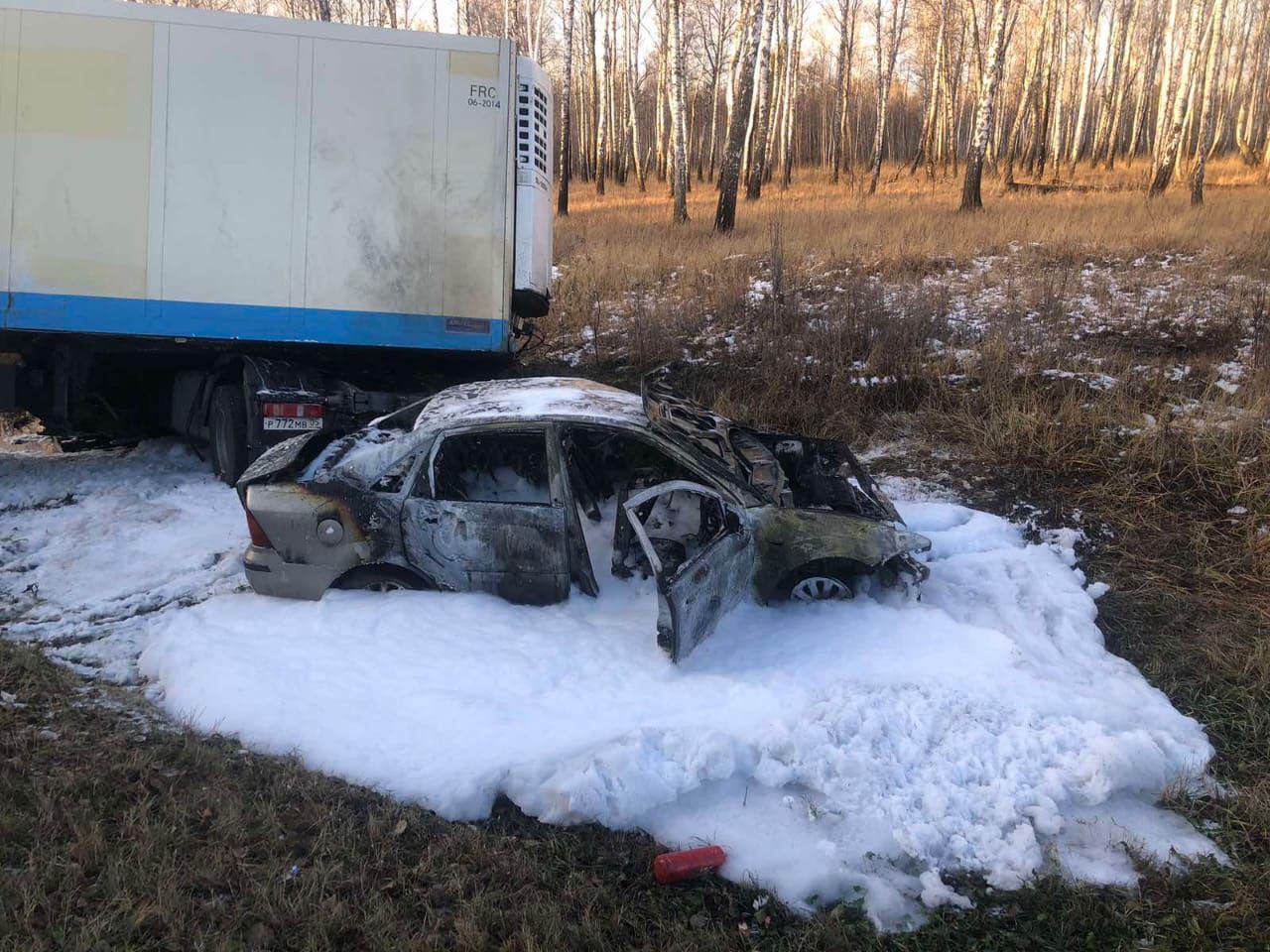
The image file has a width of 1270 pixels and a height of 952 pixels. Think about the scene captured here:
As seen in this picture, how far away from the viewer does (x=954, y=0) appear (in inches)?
1069

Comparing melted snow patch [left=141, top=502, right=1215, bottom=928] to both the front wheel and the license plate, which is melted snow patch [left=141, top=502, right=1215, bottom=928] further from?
the license plate

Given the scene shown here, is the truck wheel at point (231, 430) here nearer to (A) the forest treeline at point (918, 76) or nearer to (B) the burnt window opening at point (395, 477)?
(B) the burnt window opening at point (395, 477)

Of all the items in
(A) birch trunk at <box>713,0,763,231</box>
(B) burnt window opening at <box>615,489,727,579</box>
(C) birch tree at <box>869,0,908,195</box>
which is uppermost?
(C) birch tree at <box>869,0,908,195</box>

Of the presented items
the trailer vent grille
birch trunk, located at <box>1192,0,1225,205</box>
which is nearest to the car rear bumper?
the trailer vent grille

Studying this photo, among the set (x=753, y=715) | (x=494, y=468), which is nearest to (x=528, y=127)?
(x=494, y=468)

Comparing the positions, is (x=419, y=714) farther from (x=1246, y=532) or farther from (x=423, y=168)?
(x=1246, y=532)

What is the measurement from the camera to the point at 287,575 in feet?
15.5

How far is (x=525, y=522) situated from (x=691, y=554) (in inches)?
34.6

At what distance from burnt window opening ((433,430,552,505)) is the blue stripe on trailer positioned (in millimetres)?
2455

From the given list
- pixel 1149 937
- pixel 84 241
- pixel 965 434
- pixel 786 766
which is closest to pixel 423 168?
pixel 84 241

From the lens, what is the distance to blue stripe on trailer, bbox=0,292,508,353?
6773 mm

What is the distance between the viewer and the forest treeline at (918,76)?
21391mm

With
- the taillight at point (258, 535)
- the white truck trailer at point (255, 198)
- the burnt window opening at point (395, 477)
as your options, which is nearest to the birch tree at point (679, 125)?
the white truck trailer at point (255, 198)

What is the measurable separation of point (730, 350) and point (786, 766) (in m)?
6.81
